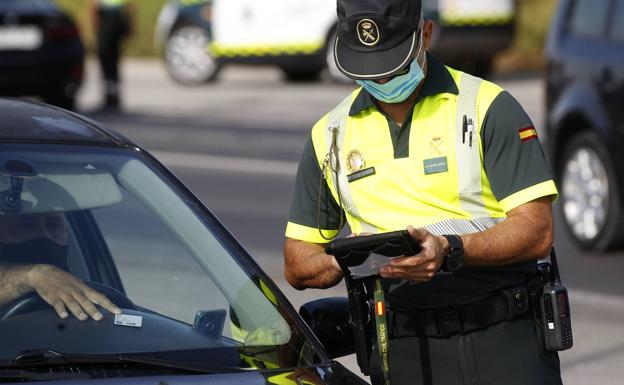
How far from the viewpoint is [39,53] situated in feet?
52.5

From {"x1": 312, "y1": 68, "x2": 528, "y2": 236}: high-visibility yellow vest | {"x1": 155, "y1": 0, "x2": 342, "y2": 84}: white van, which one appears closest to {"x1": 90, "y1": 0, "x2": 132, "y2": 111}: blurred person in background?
{"x1": 155, "y1": 0, "x2": 342, "y2": 84}: white van

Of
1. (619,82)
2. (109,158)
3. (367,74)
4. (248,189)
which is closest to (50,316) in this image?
(109,158)

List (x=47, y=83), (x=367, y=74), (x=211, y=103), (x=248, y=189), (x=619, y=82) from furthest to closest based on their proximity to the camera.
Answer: (x=211, y=103), (x=47, y=83), (x=248, y=189), (x=619, y=82), (x=367, y=74)

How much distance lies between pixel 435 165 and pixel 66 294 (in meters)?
0.92

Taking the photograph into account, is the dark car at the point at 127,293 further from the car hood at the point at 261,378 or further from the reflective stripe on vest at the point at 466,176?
the reflective stripe on vest at the point at 466,176

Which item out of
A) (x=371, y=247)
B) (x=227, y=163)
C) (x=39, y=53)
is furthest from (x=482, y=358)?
(x=39, y=53)

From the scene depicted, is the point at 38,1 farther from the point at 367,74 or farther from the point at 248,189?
the point at 367,74

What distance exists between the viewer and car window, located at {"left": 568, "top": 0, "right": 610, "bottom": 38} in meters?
9.48

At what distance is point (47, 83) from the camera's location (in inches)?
632

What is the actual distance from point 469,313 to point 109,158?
96 cm

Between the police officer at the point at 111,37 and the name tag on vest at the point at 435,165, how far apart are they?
14831 mm

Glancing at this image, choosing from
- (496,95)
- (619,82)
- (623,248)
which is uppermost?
(496,95)

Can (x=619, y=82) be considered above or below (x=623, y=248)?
above

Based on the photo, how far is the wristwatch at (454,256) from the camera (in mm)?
3572
